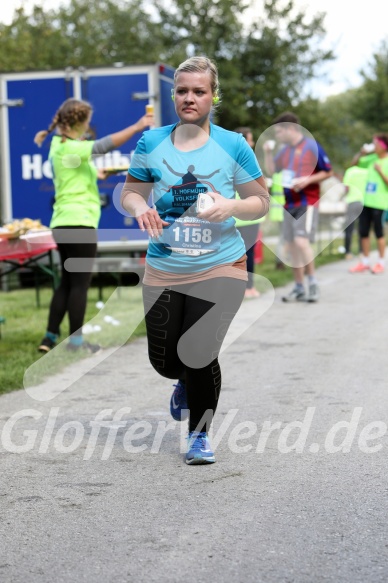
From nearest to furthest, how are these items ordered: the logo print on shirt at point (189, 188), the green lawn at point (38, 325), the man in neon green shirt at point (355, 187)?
the logo print on shirt at point (189, 188) < the green lawn at point (38, 325) < the man in neon green shirt at point (355, 187)

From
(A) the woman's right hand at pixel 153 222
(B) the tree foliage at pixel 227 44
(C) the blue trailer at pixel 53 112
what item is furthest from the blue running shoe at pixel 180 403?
(B) the tree foliage at pixel 227 44

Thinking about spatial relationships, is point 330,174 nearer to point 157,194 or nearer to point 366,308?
point 366,308

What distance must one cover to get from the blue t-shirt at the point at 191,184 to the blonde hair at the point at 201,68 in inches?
7.8

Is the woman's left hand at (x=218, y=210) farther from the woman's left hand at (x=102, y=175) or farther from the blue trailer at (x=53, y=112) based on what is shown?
the blue trailer at (x=53, y=112)

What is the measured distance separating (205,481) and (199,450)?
31 cm

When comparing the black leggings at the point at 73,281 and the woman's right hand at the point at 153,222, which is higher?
the woman's right hand at the point at 153,222

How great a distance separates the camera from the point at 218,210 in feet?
14.7

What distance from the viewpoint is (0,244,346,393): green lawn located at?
7.73 meters

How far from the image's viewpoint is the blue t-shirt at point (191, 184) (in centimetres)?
472

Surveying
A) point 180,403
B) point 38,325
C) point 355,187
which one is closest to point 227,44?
point 355,187

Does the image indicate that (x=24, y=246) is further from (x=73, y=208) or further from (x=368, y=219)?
(x=368, y=219)

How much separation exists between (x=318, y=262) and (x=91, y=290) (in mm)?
5463

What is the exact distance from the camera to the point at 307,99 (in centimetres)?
3666

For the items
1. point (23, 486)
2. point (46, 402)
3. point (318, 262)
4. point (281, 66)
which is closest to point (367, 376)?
point (46, 402)
